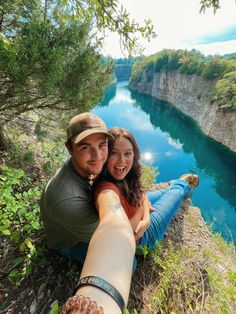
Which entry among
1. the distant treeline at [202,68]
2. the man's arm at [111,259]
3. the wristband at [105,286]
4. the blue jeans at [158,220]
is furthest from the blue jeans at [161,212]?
the distant treeline at [202,68]

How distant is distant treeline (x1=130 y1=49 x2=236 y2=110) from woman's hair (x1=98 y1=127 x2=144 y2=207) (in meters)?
1.18

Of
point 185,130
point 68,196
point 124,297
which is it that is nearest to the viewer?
point 124,297

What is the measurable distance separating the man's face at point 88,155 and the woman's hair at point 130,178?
286 mm

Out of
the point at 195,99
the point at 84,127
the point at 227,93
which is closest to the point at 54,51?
the point at 84,127

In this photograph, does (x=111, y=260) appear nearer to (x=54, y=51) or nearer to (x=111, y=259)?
(x=111, y=259)

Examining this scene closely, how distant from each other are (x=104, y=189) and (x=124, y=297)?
891mm

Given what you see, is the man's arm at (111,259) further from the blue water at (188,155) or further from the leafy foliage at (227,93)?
the leafy foliage at (227,93)

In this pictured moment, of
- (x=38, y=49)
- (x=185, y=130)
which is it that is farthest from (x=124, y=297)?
(x=185, y=130)

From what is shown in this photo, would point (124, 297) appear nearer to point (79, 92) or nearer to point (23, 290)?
point (23, 290)

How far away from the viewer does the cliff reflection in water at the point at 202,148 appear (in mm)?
16688

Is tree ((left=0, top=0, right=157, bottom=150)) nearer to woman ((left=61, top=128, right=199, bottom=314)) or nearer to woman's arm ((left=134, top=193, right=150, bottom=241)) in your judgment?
woman ((left=61, top=128, right=199, bottom=314))

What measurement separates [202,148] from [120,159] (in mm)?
23157

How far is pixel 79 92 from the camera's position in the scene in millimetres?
4059

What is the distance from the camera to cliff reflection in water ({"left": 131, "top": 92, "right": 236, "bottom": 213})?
16.7 m
